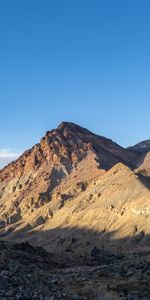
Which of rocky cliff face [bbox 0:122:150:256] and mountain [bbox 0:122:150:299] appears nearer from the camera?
mountain [bbox 0:122:150:299]

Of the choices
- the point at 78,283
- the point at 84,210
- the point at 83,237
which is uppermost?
the point at 84,210

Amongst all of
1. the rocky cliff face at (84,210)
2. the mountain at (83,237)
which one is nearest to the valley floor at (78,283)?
the mountain at (83,237)

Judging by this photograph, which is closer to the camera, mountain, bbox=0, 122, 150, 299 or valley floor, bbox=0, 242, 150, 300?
valley floor, bbox=0, 242, 150, 300

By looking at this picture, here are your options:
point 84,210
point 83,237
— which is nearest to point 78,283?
point 83,237

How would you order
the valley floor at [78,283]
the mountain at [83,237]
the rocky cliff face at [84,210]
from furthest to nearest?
the rocky cliff face at [84,210] → the mountain at [83,237] → the valley floor at [78,283]

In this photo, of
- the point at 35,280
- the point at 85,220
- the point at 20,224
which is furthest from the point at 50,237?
the point at 35,280

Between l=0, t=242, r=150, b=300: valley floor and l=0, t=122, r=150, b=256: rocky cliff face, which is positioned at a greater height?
l=0, t=122, r=150, b=256: rocky cliff face

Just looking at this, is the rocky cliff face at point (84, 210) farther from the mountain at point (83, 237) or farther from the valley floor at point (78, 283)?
the valley floor at point (78, 283)

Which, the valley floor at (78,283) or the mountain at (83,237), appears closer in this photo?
the valley floor at (78,283)

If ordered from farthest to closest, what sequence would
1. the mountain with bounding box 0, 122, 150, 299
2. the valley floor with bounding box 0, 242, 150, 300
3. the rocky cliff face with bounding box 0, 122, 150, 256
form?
the rocky cliff face with bounding box 0, 122, 150, 256 → the mountain with bounding box 0, 122, 150, 299 → the valley floor with bounding box 0, 242, 150, 300

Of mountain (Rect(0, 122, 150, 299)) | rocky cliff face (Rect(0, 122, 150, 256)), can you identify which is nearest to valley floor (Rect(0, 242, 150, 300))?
mountain (Rect(0, 122, 150, 299))

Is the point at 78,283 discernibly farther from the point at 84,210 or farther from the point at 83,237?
the point at 84,210

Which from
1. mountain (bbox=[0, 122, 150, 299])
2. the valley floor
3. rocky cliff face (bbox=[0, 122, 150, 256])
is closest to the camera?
the valley floor

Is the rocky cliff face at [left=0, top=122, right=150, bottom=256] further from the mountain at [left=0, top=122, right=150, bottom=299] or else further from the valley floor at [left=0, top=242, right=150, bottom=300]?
the valley floor at [left=0, top=242, right=150, bottom=300]
